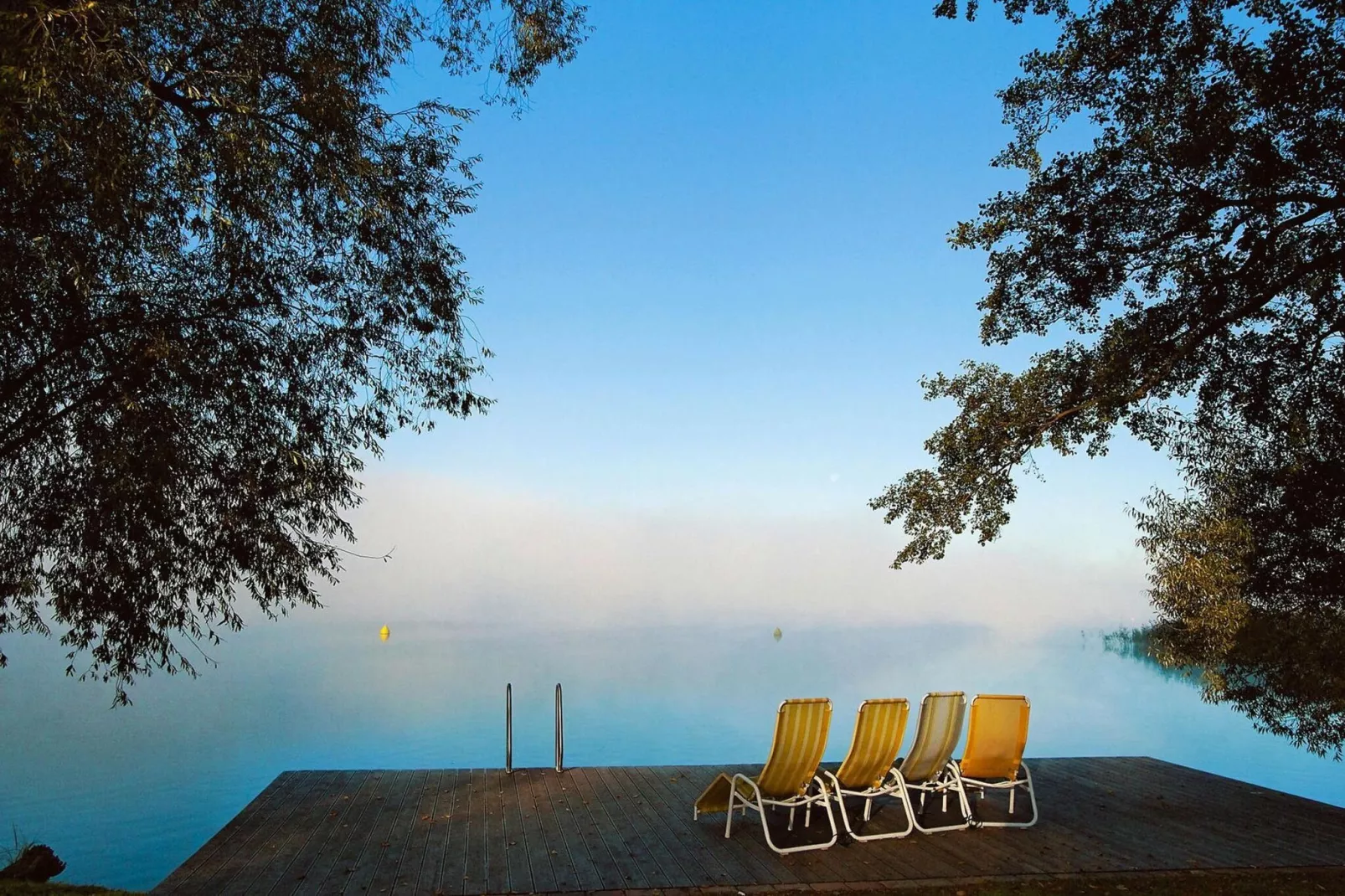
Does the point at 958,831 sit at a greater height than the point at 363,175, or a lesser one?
lesser

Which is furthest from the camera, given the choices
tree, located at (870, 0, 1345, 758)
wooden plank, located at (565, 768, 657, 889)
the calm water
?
the calm water

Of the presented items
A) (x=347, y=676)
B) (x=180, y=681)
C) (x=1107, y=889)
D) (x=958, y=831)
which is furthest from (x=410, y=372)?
(x=180, y=681)

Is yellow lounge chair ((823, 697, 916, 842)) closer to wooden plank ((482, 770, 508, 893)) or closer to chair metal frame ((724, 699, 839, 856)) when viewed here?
chair metal frame ((724, 699, 839, 856))

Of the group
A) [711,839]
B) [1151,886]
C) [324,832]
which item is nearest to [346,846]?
[324,832]

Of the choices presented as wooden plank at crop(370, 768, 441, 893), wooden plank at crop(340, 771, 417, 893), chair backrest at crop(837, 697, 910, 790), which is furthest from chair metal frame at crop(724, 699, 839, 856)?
wooden plank at crop(340, 771, 417, 893)

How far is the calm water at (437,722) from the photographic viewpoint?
15.6 metres

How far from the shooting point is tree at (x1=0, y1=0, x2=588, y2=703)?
212 inches

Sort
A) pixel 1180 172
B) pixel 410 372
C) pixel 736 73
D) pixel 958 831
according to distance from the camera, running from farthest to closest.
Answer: pixel 736 73
pixel 1180 172
pixel 410 372
pixel 958 831

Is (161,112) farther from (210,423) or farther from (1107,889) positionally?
(1107,889)

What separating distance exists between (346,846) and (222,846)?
30.2 inches

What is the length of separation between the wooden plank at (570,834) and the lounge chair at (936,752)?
7.22 ft

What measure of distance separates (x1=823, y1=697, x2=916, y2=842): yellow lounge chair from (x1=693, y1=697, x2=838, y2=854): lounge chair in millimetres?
206

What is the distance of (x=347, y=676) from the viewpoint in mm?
33531

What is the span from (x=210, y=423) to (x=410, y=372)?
1416mm
